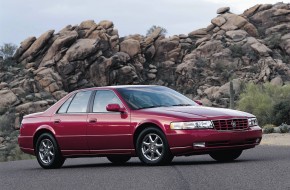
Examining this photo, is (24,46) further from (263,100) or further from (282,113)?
(282,113)

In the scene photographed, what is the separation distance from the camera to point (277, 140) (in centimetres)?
2477

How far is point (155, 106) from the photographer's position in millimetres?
14195

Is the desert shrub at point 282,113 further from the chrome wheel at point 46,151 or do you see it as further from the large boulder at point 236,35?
the large boulder at point 236,35

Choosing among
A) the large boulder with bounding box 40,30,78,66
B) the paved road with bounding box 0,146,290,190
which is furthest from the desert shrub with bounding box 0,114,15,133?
the paved road with bounding box 0,146,290,190

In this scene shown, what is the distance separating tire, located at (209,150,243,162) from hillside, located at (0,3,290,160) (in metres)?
46.9

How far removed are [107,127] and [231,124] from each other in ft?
7.80

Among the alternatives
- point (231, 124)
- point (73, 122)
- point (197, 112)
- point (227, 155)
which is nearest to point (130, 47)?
point (73, 122)

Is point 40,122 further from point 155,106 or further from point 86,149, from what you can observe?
point 155,106

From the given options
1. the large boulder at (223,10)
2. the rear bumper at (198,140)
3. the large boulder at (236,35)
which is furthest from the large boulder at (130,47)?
the rear bumper at (198,140)

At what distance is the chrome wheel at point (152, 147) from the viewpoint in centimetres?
1338

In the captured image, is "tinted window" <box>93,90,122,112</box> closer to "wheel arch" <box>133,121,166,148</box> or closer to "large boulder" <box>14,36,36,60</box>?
"wheel arch" <box>133,121,166,148</box>

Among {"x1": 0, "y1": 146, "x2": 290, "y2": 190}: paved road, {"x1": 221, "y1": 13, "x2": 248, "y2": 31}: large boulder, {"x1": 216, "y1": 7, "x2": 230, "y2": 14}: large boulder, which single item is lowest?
{"x1": 0, "y1": 146, "x2": 290, "y2": 190}: paved road

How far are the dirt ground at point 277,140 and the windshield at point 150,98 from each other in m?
8.73

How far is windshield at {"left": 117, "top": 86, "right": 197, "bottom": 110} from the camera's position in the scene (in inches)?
561
